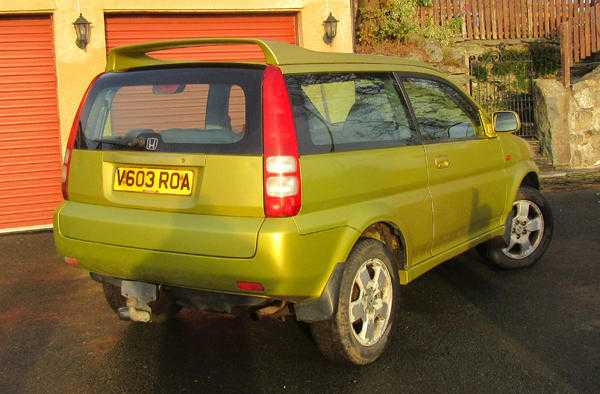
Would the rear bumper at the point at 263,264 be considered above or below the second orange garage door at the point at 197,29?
below

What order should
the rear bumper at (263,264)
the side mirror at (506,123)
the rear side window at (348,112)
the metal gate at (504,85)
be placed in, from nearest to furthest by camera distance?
the rear bumper at (263,264), the rear side window at (348,112), the side mirror at (506,123), the metal gate at (504,85)

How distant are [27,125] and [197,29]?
2.75 meters

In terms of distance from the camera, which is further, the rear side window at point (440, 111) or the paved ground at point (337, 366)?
the rear side window at point (440, 111)

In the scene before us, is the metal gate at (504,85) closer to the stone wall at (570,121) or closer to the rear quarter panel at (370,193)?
the stone wall at (570,121)

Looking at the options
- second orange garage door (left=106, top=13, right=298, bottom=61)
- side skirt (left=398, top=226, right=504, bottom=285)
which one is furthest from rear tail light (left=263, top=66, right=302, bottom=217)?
second orange garage door (left=106, top=13, right=298, bottom=61)

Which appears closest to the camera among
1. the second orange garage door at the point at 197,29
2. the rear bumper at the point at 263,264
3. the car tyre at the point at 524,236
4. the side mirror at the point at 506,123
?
the rear bumper at the point at 263,264

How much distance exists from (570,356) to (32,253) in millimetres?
5683

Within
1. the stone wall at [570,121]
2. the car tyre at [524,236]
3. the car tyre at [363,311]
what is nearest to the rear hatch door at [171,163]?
the car tyre at [363,311]

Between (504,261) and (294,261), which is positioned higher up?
(294,261)

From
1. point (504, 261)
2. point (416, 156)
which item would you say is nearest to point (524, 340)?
point (416, 156)

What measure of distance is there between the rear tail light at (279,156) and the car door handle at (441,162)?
4.58ft

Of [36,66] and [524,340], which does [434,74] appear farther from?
[36,66]

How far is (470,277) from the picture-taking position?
19.1 feet

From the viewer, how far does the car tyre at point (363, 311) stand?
3803mm
